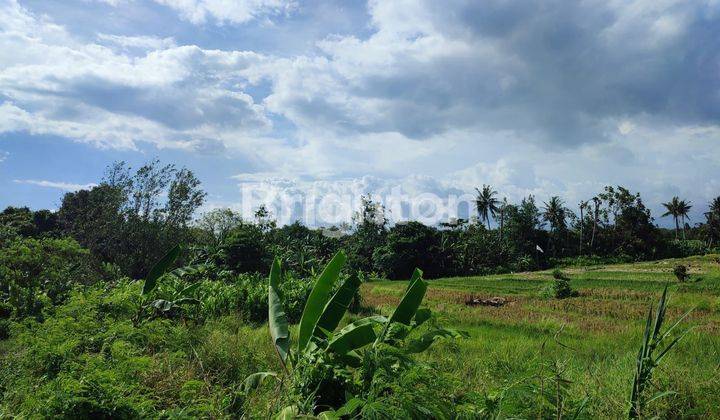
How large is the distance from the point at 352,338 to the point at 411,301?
1.94 feet

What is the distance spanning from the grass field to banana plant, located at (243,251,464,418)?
1.34 ft

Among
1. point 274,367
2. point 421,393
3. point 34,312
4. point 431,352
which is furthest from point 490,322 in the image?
A: point 421,393

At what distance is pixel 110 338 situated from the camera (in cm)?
476

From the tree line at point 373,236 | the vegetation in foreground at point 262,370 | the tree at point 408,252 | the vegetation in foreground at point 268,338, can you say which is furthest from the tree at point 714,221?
the vegetation in foreground at point 262,370

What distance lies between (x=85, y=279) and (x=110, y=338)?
10.6m

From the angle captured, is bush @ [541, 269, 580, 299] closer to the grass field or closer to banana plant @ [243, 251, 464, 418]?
the grass field

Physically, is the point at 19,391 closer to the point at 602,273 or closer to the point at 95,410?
the point at 95,410

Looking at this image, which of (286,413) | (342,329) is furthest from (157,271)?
(286,413)

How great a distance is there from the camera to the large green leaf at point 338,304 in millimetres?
4578

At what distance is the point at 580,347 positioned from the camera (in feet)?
32.8

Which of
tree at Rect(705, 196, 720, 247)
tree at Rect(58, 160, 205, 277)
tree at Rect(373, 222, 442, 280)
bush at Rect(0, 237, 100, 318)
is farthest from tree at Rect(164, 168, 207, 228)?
tree at Rect(705, 196, 720, 247)

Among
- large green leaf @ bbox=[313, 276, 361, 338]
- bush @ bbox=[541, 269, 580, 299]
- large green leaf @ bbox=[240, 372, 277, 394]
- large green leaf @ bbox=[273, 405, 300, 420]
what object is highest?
large green leaf @ bbox=[313, 276, 361, 338]

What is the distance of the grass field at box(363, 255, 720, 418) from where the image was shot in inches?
133

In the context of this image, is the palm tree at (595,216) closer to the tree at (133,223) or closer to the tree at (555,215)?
the tree at (555,215)
